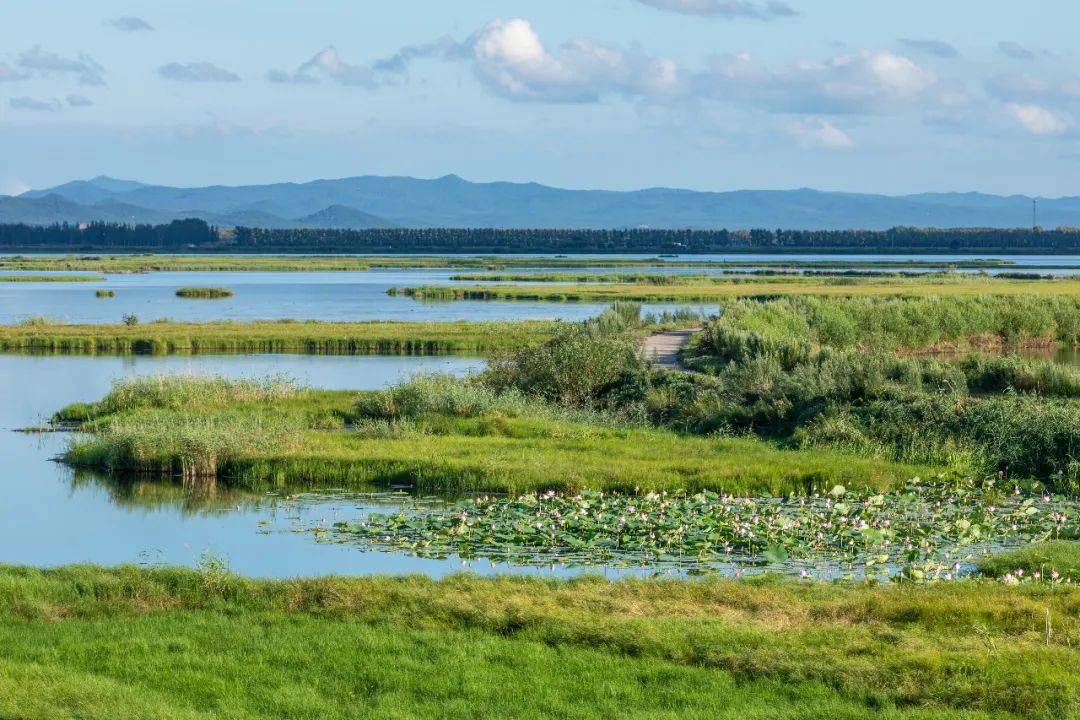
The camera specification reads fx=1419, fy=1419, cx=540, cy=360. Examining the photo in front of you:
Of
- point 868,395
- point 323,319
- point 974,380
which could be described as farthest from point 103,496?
point 323,319

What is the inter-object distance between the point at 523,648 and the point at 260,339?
44415mm

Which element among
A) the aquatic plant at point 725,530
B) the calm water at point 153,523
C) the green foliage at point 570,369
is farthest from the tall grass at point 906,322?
the aquatic plant at point 725,530

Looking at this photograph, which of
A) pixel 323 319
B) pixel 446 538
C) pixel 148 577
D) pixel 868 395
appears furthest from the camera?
pixel 323 319

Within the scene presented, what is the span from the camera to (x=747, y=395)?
3167 cm

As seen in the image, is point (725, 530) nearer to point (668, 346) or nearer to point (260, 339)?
point (668, 346)

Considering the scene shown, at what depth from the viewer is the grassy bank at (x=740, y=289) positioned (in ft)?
267

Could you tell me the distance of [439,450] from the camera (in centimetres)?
2684

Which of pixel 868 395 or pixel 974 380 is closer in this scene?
pixel 868 395

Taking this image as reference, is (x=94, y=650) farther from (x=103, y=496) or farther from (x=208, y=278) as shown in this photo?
(x=208, y=278)

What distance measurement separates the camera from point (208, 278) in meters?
129

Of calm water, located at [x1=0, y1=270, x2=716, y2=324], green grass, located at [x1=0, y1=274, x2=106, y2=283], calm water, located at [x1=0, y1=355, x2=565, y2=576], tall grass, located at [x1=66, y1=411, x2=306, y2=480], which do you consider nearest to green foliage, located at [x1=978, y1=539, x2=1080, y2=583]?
calm water, located at [x1=0, y1=355, x2=565, y2=576]

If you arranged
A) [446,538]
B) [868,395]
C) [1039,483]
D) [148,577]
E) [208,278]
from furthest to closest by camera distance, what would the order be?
[208,278]
[868,395]
[1039,483]
[446,538]
[148,577]

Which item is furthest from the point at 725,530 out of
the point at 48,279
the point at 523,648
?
the point at 48,279

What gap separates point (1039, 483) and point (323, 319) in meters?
51.2
